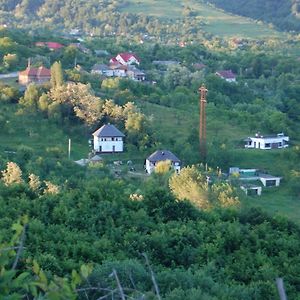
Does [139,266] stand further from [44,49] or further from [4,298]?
[44,49]

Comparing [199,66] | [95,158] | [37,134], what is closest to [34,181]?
[95,158]

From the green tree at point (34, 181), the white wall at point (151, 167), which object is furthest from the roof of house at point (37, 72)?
the green tree at point (34, 181)

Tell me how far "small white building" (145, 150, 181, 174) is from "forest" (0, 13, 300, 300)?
0.69 metres

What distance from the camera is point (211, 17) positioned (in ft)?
235

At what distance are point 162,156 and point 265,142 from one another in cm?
484

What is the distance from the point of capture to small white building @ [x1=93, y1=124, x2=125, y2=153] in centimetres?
2122

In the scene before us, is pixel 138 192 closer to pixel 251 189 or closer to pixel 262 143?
pixel 251 189

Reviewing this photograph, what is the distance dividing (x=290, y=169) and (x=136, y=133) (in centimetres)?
469

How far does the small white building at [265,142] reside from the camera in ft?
77.0

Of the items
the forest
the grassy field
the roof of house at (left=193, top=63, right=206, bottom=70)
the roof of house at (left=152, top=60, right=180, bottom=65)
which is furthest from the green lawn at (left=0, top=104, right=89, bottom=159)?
the grassy field

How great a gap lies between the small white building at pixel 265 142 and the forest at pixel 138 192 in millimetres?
406

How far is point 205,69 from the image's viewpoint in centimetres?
3819

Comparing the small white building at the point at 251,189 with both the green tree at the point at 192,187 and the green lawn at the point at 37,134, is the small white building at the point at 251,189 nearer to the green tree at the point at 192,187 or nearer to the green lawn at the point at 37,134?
the green tree at the point at 192,187

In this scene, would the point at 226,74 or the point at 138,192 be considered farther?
the point at 226,74
